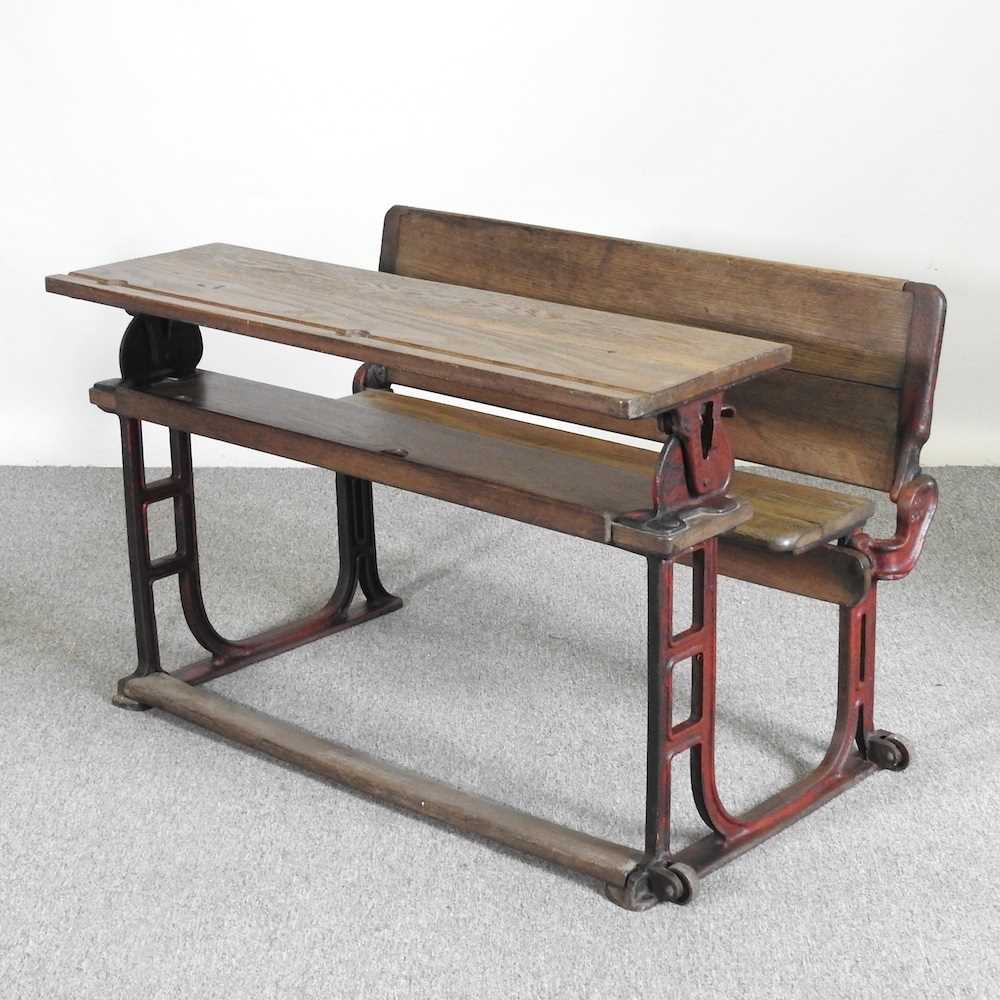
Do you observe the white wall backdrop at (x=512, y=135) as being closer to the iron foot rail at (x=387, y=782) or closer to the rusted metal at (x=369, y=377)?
the rusted metal at (x=369, y=377)

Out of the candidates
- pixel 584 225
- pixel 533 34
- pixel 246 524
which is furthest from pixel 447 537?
pixel 533 34

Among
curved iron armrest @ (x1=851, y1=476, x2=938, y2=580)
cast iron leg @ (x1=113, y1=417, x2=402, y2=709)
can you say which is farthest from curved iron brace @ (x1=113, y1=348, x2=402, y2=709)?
A: curved iron armrest @ (x1=851, y1=476, x2=938, y2=580)

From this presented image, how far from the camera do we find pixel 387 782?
2814 millimetres

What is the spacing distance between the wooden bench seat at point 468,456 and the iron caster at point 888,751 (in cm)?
43

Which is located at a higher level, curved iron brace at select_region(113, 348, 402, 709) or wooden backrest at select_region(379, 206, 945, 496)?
wooden backrest at select_region(379, 206, 945, 496)

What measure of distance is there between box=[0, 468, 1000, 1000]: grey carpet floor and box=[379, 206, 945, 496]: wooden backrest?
1.79 feet

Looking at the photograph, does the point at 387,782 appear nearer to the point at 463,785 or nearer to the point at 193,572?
the point at 463,785

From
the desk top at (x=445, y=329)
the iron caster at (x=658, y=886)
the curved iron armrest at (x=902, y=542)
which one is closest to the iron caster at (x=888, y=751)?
the curved iron armrest at (x=902, y=542)

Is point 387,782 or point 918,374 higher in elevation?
point 918,374

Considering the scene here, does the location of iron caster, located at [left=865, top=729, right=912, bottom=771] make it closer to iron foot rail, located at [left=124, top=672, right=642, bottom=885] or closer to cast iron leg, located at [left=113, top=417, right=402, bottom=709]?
iron foot rail, located at [left=124, top=672, right=642, bottom=885]

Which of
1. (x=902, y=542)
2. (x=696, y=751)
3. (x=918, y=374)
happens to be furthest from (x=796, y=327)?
(x=696, y=751)

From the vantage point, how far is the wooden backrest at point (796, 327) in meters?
2.75

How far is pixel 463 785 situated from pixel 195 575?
29.5 inches

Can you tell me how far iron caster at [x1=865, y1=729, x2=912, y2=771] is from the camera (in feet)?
9.68
